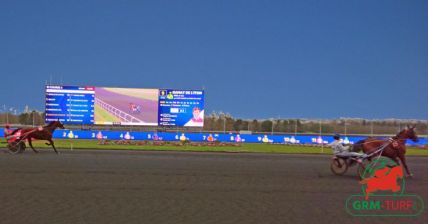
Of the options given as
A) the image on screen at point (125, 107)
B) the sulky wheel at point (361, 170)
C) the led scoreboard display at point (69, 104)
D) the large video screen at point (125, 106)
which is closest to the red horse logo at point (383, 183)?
the sulky wheel at point (361, 170)

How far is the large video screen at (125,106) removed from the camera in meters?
47.1

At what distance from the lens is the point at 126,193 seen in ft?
36.3

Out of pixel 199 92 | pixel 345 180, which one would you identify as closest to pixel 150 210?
pixel 345 180

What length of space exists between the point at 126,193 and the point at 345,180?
7154 millimetres

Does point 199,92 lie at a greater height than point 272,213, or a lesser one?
greater

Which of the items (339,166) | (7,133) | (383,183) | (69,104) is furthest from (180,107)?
(383,183)

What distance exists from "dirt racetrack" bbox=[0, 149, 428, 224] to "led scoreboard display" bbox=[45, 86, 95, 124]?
103ft

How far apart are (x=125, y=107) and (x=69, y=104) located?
5.29m

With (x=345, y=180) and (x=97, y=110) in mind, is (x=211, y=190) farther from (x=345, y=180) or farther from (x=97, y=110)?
(x=97, y=110)

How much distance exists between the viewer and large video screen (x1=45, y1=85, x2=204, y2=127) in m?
A: 47.1

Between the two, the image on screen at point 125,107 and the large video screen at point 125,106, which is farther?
the image on screen at point 125,107

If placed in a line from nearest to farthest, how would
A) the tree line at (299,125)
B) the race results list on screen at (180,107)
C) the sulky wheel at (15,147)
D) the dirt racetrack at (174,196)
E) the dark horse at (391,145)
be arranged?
the dirt racetrack at (174,196) < the dark horse at (391,145) < the sulky wheel at (15,147) < the race results list on screen at (180,107) < the tree line at (299,125)

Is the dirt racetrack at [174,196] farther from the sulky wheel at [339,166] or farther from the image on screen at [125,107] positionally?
the image on screen at [125,107]

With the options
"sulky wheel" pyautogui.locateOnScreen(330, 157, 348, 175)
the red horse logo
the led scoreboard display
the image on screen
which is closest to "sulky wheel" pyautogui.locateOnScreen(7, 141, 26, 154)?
"sulky wheel" pyautogui.locateOnScreen(330, 157, 348, 175)
